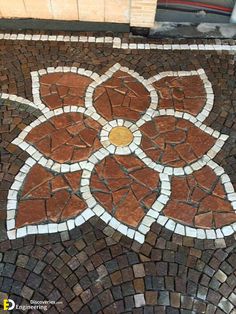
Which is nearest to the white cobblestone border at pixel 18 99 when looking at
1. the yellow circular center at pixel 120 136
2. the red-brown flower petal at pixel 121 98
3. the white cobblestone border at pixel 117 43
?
the red-brown flower petal at pixel 121 98

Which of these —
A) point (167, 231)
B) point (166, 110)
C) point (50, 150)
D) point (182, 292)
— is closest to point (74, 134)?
point (50, 150)

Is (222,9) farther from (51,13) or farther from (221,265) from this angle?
(221,265)

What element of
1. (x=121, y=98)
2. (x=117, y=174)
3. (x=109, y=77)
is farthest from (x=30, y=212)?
(x=109, y=77)

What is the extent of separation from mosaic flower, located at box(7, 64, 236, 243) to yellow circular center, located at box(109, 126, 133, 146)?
2cm

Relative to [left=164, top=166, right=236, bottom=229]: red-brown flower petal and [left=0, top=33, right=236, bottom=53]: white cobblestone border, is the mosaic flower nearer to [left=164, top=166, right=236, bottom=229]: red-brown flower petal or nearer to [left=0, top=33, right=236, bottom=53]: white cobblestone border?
[left=164, top=166, right=236, bottom=229]: red-brown flower petal

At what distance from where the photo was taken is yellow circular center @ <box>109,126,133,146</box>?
5.45 meters

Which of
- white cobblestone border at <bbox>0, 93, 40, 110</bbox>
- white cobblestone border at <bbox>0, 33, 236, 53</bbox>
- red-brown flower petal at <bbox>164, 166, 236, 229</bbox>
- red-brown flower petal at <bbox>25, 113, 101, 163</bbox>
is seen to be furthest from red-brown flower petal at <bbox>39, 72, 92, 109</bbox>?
red-brown flower petal at <bbox>164, 166, 236, 229</bbox>

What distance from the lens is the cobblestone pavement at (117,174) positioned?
426 centimetres

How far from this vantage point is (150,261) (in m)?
4.43

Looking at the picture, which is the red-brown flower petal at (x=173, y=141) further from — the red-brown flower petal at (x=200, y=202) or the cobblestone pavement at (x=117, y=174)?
the red-brown flower petal at (x=200, y=202)

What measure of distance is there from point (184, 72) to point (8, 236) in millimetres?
4244

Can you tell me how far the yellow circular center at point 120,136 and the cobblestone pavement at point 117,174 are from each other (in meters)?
0.02
